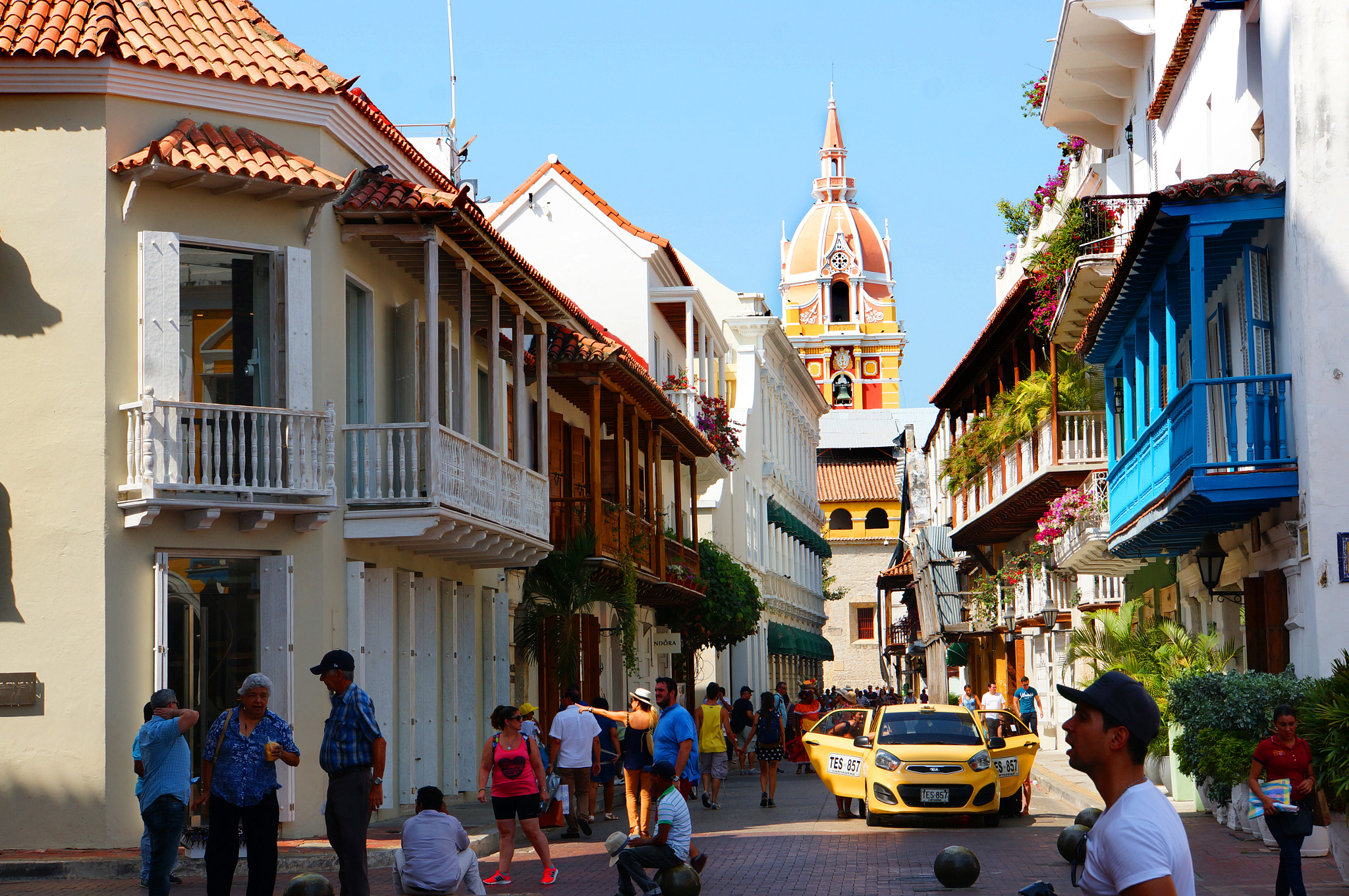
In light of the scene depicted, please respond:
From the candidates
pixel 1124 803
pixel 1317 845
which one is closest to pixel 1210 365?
pixel 1317 845

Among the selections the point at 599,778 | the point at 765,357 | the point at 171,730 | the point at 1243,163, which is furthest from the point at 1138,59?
the point at 765,357

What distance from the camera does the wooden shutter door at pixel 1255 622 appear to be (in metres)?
18.1

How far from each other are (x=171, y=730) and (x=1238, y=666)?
44.9 feet

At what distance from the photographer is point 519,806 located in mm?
13539

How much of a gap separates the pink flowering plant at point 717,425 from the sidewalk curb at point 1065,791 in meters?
13.9

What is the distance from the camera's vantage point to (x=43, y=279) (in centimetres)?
1552

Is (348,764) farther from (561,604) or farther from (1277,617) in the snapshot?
(561,604)

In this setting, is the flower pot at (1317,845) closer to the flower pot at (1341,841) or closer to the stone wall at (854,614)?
the flower pot at (1341,841)

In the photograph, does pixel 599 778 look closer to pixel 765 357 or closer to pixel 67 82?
pixel 67 82

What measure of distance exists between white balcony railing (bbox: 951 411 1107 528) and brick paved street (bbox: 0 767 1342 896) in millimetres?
9149

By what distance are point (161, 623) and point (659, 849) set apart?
638cm

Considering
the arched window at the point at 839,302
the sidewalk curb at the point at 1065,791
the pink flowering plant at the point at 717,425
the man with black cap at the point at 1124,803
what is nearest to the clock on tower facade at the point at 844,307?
the arched window at the point at 839,302

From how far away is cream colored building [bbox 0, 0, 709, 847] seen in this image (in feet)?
49.7

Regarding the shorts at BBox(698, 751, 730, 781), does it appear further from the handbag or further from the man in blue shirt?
the man in blue shirt
